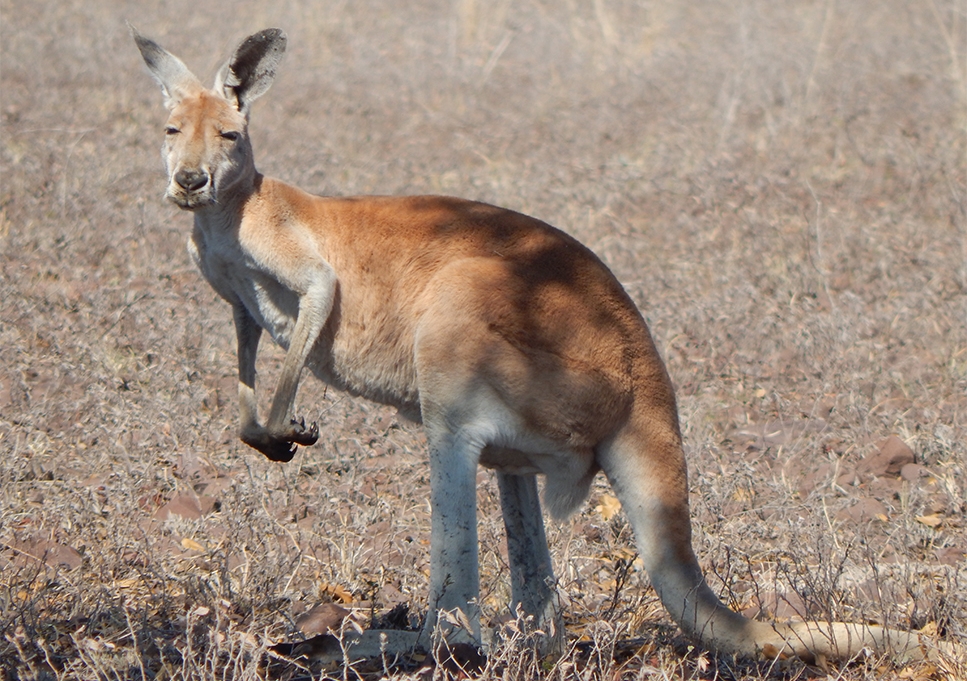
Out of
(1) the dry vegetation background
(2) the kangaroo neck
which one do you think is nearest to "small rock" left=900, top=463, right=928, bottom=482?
(1) the dry vegetation background

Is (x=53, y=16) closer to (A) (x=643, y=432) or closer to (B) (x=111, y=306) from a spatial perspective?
(B) (x=111, y=306)

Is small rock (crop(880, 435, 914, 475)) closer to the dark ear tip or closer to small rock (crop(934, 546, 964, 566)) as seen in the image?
small rock (crop(934, 546, 964, 566))

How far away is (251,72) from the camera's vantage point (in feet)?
12.0

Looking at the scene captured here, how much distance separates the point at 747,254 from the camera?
7.12 metres

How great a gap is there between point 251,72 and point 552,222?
13.5 feet

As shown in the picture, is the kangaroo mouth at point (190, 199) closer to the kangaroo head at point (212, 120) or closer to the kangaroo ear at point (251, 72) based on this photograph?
the kangaroo head at point (212, 120)

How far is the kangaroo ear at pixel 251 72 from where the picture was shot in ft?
11.9

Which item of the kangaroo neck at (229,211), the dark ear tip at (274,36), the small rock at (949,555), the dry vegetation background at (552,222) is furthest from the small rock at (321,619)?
the small rock at (949,555)

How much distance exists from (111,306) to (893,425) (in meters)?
3.80

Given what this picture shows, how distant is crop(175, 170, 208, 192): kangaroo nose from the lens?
10.8 feet

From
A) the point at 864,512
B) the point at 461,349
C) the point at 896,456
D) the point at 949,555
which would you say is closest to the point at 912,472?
the point at 896,456

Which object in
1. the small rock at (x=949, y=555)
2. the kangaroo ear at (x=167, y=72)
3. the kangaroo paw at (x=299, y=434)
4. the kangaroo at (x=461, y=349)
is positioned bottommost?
the small rock at (x=949, y=555)

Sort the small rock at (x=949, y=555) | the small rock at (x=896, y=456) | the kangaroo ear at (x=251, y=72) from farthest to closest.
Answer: the small rock at (x=896, y=456) < the small rock at (x=949, y=555) < the kangaroo ear at (x=251, y=72)

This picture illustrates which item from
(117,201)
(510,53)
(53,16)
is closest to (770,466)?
(117,201)
